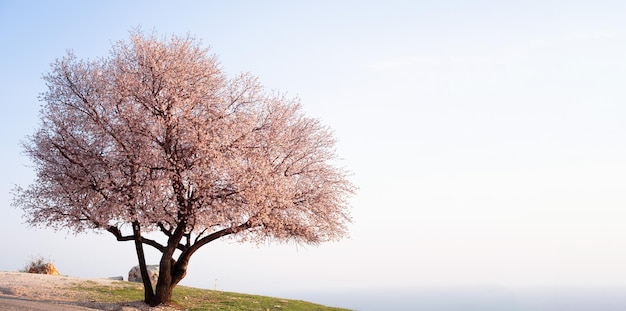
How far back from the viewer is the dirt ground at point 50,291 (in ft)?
92.8

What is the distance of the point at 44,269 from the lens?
Result: 1772 inches

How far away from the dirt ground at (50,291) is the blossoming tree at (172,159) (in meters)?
1.86

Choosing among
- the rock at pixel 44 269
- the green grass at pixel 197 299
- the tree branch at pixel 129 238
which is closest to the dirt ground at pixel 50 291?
the green grass at pixel 197 299

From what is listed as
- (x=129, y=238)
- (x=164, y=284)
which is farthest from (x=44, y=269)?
(x=164, y=284)

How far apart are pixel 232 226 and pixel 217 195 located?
6.10 ft

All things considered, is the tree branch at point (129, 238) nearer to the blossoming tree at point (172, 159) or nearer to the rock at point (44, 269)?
the blossoming tree at point (172, 159)

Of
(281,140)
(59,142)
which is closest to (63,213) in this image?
(59,142)

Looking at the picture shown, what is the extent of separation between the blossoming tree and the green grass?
7.64 feet

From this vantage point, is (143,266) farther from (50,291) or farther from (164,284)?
(50,291)

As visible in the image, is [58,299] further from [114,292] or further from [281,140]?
[281,140]

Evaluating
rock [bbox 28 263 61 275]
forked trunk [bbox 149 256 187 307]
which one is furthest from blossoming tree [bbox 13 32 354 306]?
rock [bbox 28 263 61 275]

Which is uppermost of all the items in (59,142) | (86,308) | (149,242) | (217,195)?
(59,142)

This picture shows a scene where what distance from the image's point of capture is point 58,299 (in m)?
29.9

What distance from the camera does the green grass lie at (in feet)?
101
